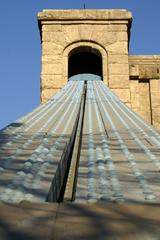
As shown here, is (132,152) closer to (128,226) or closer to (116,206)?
(116,206)

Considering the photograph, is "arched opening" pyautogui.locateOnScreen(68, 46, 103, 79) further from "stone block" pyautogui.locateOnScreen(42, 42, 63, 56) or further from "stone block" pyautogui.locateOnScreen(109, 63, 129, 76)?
"stone block" pyautogui.locateOnScreen(109, 63, 129, 76)

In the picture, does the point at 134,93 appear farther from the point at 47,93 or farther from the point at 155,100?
the point at 47,93

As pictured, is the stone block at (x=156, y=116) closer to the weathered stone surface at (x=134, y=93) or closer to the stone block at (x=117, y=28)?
the weathered stone surface at (x=134, y=93)

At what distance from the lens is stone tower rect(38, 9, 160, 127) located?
12.8 meters

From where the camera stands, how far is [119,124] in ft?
19.0

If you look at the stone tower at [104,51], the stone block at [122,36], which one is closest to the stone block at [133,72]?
the stone tower at [104,51]

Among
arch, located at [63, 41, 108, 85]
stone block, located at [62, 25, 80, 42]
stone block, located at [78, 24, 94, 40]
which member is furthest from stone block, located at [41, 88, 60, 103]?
stone block, located at [78, 24, 94, 40]

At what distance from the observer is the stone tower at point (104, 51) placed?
12.8 m

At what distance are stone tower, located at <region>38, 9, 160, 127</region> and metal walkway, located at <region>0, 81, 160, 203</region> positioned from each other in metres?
5.84

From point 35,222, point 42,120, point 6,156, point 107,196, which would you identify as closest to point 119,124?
point 42,120

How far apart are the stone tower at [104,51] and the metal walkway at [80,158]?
5843 mm

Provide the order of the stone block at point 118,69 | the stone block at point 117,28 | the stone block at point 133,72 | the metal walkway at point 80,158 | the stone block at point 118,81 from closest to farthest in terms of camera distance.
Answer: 1. the metal walkway at point 80,158
2. the stone block at point 118,81
3. the stone block at point 118,69
4. the stone block at point 133,72
5. the stone block at point 117,28

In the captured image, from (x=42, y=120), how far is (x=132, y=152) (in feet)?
8.18

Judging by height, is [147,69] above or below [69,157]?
above
